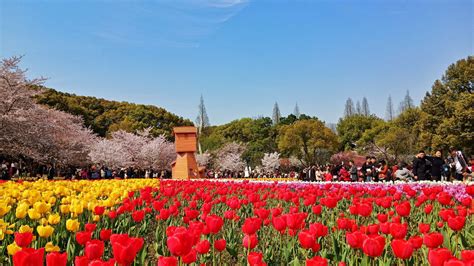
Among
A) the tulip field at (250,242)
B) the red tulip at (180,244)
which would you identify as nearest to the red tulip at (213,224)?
the tulip field at (250,242)

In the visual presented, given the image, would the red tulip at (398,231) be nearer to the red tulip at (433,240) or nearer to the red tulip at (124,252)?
the red tulip at (433,240)

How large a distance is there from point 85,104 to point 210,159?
19.8 meters

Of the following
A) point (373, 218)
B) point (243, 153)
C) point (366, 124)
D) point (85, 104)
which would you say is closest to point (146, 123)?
point (85, 104)

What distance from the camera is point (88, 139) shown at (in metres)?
39.5

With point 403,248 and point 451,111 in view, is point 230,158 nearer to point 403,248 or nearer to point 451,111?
point 451,111

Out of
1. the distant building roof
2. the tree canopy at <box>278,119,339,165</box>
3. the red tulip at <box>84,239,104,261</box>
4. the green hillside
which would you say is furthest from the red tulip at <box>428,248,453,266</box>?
the green hillside

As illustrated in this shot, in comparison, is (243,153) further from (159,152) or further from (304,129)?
(159,152)

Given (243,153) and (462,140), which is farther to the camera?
(243,153)

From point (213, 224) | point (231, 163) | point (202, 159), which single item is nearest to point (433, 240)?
point (213, 224)

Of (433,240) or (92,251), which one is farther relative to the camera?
(433,240)

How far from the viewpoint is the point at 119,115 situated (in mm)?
61656

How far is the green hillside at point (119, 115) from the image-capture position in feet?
187

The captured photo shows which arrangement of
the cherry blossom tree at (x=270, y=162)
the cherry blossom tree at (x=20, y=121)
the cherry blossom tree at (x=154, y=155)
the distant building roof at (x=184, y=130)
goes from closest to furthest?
→ the cherry blossom tree at (x=20, y=121), the distant building roof at (x=184, y=130), the cherry blossom tree at (x=154, y=155), the cherry blossom tree at (x=270, y=162)

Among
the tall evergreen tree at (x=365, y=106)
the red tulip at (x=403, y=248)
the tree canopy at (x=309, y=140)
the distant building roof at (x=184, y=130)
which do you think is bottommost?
the red tulip at (x=403, y=248)
